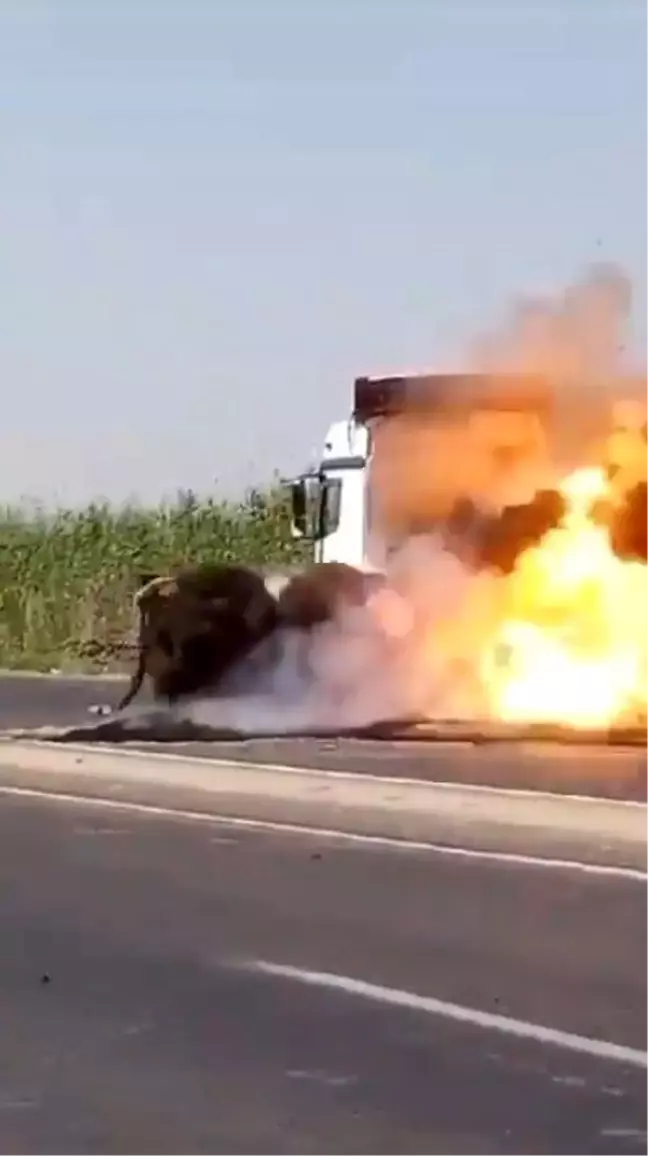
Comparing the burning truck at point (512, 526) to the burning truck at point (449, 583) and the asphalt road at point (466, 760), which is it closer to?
the burning truck at point (449, 583)

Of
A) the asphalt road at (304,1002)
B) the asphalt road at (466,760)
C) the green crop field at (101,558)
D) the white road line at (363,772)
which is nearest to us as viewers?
the asphalt road at (304,1002)

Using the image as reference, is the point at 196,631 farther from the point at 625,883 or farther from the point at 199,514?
the point at 199,514

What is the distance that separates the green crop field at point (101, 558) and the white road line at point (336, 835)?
25270 mm

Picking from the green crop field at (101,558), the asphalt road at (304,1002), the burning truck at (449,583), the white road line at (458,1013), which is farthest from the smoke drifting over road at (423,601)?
the green crop field at (101,558)

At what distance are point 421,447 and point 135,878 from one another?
1249 centimetres

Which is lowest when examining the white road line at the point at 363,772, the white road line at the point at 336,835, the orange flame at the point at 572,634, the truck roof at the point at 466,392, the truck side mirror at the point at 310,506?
the white road line at the point at 336,835

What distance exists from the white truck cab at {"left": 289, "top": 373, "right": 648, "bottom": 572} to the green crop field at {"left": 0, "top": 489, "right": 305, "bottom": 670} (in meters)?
17.1

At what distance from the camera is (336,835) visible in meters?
16.6

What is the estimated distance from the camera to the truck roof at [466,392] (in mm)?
26672

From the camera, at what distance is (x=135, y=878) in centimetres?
1455

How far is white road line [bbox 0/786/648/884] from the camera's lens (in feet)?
48.0

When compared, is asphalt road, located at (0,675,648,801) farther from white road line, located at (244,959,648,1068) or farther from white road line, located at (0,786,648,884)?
white road line, located at (244,959,648,1068)

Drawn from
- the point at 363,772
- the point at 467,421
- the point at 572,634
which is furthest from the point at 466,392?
the point at 363,772

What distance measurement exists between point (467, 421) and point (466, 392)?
0.93 feet
